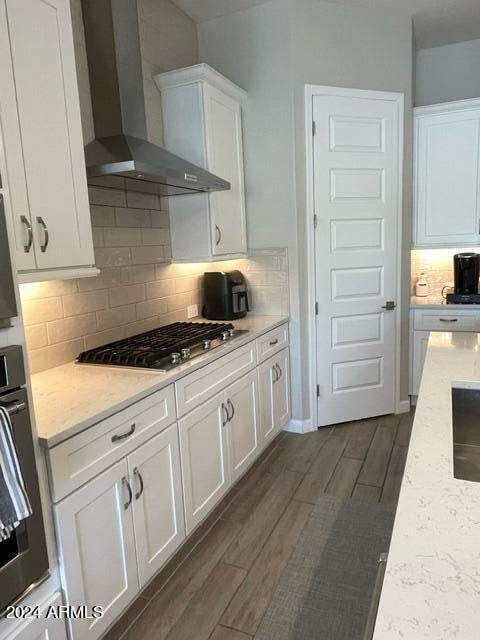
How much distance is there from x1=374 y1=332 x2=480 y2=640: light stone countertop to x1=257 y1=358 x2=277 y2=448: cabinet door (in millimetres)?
1677

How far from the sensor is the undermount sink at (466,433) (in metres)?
1.32

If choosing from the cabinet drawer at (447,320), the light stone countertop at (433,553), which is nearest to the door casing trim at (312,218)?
the cabinet drawer at (447,320)

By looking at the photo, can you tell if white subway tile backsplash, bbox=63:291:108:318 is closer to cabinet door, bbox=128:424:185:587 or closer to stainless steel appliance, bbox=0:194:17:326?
cabinet door, bbox=128:424:185:587

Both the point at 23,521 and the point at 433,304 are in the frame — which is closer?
the point at 23,521

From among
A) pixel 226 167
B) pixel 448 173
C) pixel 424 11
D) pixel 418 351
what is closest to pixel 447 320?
pixel 418 351

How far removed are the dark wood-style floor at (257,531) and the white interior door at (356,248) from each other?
33 centimetres

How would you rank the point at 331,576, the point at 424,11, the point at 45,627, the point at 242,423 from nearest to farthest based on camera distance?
the point at 45,627 < the point at 331,576 < the point at 242,423 < the point at 424,11

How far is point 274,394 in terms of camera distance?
3080 mm

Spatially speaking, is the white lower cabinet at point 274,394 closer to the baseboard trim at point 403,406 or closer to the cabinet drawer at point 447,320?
the baseboard trim at point 403,406

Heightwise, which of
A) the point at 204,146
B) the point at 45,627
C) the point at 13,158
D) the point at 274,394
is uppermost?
the point at 204,146

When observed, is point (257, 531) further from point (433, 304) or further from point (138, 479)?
point (433, 304)

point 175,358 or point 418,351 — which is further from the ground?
point 175,358

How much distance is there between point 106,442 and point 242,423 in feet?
3.78

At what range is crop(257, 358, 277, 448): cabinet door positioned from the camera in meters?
2.87
